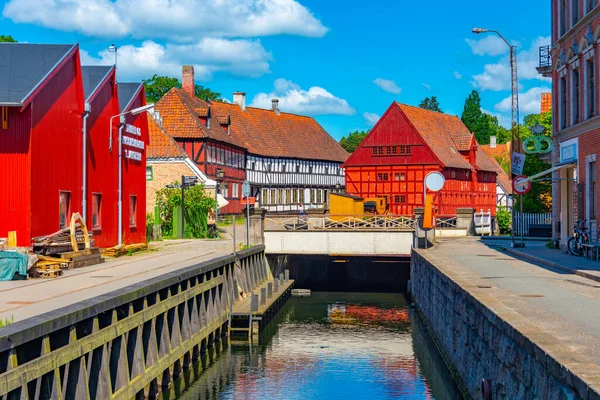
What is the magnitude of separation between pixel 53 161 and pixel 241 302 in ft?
26.8

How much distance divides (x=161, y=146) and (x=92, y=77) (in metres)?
25.0

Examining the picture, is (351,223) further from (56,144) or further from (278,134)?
(278,134)

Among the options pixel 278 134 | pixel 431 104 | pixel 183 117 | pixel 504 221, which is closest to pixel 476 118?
pixel 431 104

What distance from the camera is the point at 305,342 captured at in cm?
2652

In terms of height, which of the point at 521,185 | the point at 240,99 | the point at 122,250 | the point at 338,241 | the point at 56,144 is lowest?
the point at 122,250

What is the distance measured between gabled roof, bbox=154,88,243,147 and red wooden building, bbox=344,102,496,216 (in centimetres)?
1107

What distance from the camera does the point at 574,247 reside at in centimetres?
2745

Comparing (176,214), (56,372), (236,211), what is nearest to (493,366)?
(56,372)

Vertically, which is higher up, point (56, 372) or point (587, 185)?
point (587, 185)

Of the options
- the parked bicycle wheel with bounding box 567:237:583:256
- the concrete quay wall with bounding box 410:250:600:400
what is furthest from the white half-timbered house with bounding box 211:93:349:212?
the concrete quay wall with bounding box 410:250:600:400

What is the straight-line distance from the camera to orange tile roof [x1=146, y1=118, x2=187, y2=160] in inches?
2201

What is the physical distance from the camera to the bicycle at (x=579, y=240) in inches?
1050

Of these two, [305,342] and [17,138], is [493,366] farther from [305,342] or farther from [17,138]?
[17,138]

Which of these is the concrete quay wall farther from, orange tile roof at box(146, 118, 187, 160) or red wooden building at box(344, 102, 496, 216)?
red wooden building at box(344, 102, 496, 216)
